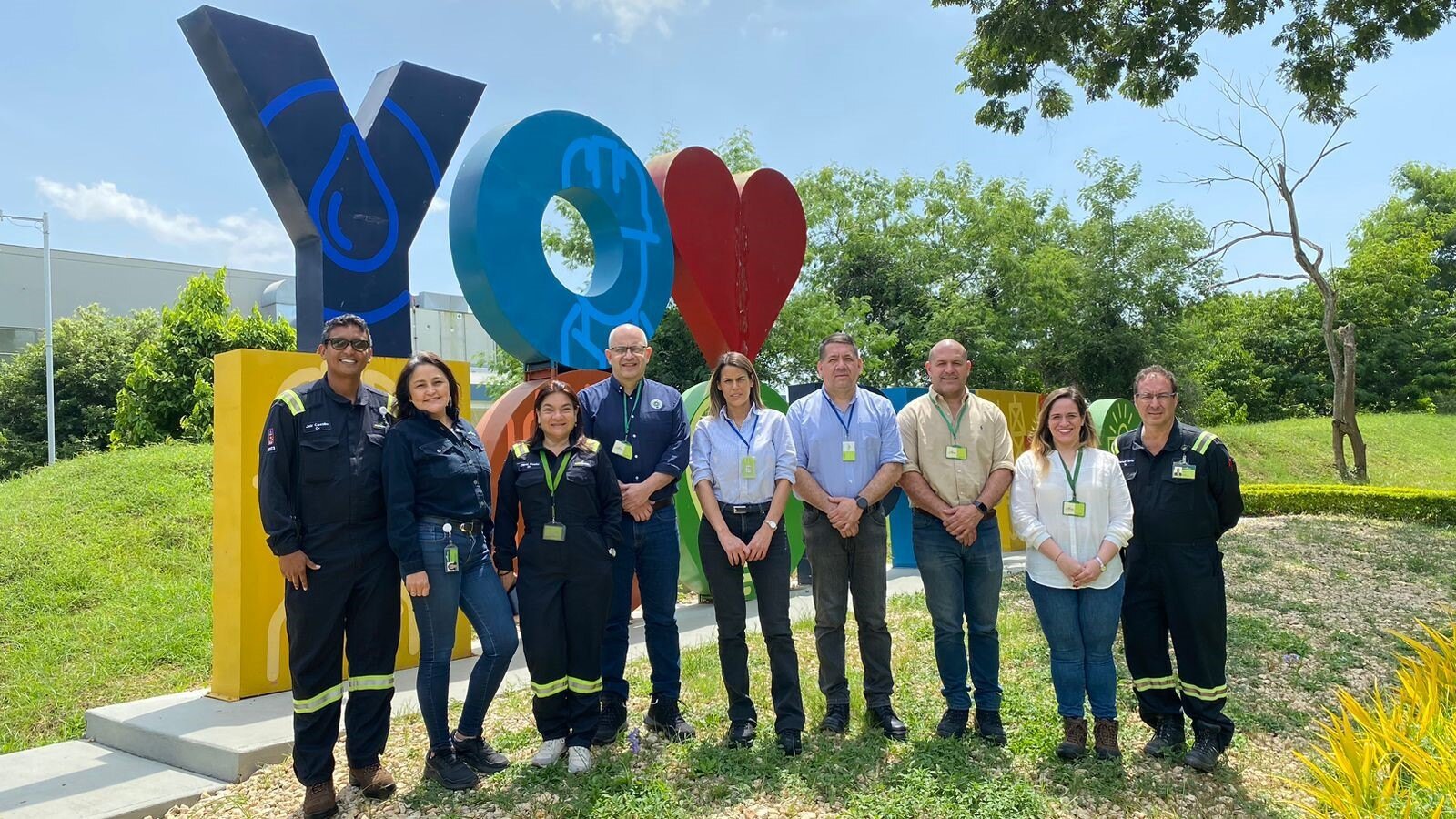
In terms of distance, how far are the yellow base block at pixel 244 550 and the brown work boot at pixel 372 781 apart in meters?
1.40

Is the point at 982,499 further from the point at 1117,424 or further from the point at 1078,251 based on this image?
the point at 1078,251

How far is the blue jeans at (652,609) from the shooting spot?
4289 millimetres

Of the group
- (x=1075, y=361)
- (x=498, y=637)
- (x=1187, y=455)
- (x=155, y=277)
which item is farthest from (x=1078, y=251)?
(x=155, y=277)

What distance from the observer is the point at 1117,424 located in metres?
11.0

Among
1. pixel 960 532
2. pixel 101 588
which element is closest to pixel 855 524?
pixel 960 532

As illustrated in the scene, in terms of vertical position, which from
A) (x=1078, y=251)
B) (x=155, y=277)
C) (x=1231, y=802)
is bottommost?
(x=1231, y=802)

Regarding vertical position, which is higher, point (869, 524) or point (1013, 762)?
point (869, 524)

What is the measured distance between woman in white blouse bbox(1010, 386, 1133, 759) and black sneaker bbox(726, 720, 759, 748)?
1314 mm

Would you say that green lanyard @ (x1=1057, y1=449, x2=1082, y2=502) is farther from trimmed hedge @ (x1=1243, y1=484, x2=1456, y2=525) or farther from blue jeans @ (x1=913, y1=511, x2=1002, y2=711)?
trimmed hedge @ (x1=1243, y1=484, x2=1456, y2=525)

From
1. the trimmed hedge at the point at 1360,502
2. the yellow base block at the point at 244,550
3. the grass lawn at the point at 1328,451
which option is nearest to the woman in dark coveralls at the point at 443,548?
the yellow base block at the point at 244,550

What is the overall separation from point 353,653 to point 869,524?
2.23m

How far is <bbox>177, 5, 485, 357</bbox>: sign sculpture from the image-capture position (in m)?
5.27

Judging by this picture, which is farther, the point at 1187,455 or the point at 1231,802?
the point at 1187,455

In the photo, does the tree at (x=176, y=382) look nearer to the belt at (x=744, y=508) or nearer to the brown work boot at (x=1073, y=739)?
the belt at (x=744, y=508)
